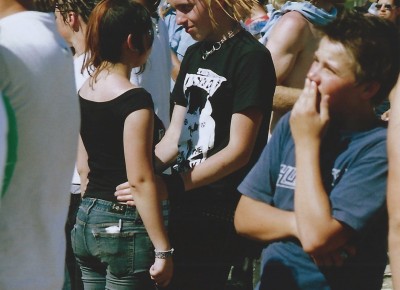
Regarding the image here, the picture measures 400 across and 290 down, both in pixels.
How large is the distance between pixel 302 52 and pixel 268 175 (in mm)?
1955

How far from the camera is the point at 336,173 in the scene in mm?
2926

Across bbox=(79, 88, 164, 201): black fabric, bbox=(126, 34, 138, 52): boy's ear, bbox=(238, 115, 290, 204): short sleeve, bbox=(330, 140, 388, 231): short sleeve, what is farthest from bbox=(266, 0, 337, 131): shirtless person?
bbox=(330, 140, 388, 231): short sleeve

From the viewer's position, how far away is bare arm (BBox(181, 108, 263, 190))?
4.05 metres

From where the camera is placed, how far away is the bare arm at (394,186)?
2465 mm

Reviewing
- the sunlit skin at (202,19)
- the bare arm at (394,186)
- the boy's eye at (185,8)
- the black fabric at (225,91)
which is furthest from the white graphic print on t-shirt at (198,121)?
the bare arm at (394,186)

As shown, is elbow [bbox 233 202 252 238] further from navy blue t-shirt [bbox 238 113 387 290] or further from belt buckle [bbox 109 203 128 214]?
belt buckle [bbox 109 203 128 214]

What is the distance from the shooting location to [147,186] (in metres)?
3.85

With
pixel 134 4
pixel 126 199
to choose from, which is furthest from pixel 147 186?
pixel 134 4

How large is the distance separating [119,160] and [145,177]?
21 cm

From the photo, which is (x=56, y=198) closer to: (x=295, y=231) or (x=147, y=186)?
(x=295, y=231)

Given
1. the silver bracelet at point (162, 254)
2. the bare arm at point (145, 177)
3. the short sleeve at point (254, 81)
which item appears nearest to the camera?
the bare arm at point (145, 177)

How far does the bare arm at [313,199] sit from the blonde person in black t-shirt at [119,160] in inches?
40.9

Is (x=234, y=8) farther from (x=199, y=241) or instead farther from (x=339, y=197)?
(x=339, y=197)

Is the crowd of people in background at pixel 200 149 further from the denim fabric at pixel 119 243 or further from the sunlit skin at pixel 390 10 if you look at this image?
the sunlit skin at pixel 390 10
